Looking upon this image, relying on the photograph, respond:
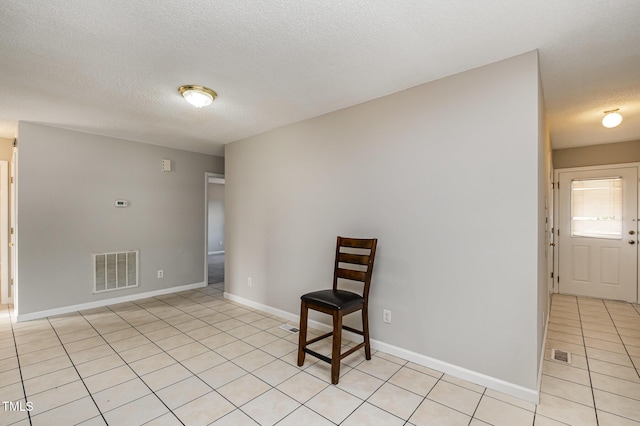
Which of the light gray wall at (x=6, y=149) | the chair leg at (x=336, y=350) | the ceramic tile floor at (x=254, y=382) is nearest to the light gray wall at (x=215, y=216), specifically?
the light gray wall at (x=6, y=149)

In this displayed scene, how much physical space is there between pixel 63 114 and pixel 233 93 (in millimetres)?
2098

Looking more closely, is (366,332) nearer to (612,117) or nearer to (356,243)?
(356,243)

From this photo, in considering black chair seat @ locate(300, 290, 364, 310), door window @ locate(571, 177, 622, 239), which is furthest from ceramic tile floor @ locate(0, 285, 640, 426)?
door window @ locate(571, 177, 622, 239)

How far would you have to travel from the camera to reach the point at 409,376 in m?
2.34

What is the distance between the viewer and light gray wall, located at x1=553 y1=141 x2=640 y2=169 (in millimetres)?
4320

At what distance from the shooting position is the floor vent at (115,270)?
4.13 m

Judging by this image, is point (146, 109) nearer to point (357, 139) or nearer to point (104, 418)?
point (357, 139)

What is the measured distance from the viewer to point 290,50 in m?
2.04

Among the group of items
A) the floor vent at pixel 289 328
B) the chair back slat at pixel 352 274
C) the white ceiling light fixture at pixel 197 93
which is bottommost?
the floor vent at pixel 289 328

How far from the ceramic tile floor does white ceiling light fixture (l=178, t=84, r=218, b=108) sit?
2.30 m

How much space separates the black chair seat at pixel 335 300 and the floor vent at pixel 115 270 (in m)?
3.28

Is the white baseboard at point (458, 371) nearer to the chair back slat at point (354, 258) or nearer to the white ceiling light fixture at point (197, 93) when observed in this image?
the chair back slat at point (354, 258)

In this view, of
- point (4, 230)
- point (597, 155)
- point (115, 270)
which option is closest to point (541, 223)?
point (597, 155)

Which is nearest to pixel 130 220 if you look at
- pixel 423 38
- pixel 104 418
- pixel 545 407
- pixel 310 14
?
pixel 104 418
